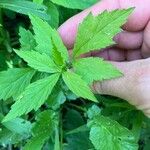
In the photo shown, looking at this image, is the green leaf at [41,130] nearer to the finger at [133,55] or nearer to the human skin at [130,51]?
the human skin at [130,51]

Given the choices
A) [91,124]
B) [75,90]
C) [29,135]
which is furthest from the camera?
[29,135]

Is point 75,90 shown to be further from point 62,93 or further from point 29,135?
point 29,135

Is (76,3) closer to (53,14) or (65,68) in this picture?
(53,14)

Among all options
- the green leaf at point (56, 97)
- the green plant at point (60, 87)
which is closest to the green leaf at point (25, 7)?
the green plant at point (60, 87)

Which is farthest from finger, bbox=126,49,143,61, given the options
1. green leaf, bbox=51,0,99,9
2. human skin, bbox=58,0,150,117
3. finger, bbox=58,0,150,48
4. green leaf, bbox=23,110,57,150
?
green leaf, bbox=23,110,57,150

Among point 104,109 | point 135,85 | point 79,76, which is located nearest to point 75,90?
point 79,76

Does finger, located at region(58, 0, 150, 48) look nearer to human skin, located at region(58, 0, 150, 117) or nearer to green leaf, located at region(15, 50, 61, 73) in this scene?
human skin, located at region(58, 0, 150, 117)

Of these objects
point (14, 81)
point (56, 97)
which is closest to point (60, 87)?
point (56, 97)
